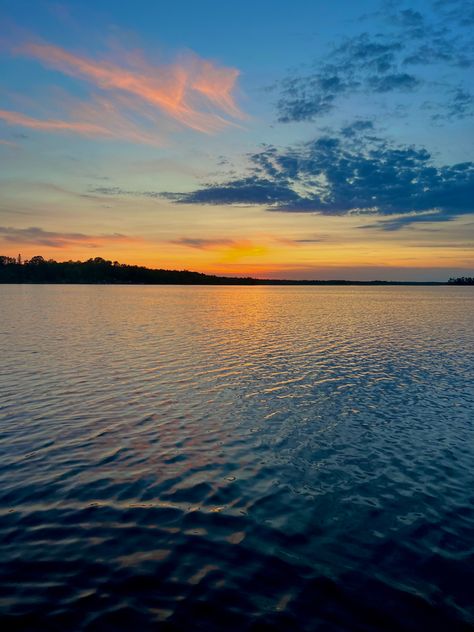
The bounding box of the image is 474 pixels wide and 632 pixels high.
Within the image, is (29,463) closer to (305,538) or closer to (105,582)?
(105,582)

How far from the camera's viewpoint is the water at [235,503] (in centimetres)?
977

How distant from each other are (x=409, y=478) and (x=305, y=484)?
3865mm

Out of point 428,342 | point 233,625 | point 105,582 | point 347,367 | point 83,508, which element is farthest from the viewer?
point 428,342

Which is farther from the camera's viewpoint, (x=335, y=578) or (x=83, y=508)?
(x=83, y=508)

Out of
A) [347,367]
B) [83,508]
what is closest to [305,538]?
[83,508]

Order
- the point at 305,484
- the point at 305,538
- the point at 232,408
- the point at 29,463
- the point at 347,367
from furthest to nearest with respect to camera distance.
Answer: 1. the point at 347,367
2. the point at 232,408
3. the point at 29,463
4. the point at 305,484
5. the point at 305,538

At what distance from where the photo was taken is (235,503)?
1445 centimetres

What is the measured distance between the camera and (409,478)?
645 inches

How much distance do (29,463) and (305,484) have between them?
10438 millimetres

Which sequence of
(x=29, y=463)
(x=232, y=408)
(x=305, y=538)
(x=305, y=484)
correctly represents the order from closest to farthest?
(x=305, y=538) < (x=305, y=484) < (x=29, y=463) < (x=232, y=408)

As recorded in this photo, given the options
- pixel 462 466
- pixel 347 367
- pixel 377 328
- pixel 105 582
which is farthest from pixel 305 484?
pixel 377 328

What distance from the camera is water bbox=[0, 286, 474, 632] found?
385 inches

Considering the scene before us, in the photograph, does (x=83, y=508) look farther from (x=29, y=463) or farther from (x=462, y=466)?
(x=462, y=466)

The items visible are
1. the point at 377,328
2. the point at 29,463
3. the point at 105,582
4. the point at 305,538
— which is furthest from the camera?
the point at 377,328
